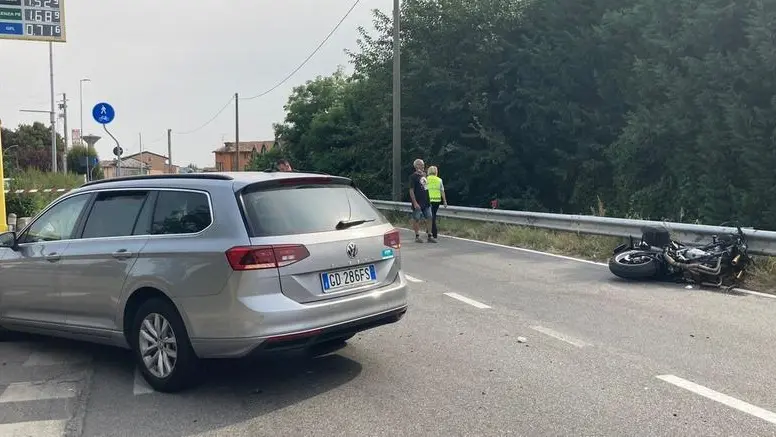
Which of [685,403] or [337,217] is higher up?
[337,217]

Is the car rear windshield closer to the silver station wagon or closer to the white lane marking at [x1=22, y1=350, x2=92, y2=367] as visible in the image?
the silver station wagon

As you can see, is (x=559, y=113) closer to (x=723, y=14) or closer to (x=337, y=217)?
(x=723, y=14)

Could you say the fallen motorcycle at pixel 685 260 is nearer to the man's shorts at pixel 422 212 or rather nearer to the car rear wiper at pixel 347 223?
the car rear wiper at pixel 347 223

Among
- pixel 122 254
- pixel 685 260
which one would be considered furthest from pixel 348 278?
pixel 685 260

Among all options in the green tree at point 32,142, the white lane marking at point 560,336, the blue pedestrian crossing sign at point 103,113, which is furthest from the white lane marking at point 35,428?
the green tree at point 32,142

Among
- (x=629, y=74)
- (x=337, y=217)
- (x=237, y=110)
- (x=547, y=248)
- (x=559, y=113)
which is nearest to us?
(x=337, y=217)

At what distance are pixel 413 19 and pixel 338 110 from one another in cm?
1210

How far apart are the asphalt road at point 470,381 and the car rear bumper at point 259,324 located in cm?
41

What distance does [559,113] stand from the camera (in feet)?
72.3

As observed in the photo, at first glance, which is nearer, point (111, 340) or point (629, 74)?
point (111, 340)

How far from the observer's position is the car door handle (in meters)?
5.38

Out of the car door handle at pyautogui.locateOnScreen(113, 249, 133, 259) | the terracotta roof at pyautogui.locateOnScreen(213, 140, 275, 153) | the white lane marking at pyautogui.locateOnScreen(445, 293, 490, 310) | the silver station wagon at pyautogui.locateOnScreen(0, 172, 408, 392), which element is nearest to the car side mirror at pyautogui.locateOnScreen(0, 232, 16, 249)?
the silver station wagon at pyautogui.locateOnScreen(0, 172, 408, 392)

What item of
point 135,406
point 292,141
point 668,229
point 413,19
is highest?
point 413,19

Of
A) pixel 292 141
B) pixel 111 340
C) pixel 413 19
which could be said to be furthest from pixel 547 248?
pixel 292 141
